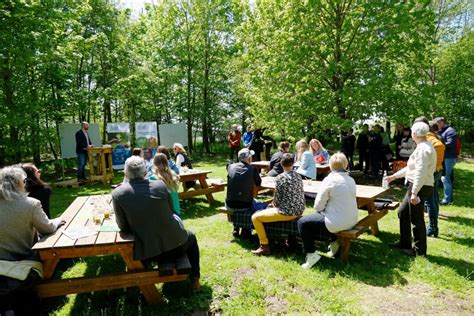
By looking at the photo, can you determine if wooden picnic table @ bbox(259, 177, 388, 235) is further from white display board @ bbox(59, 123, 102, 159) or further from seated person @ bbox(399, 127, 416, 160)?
white display board @ bbox(59, 123, 102, 159)

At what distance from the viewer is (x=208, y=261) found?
445cm

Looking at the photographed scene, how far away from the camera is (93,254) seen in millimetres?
3148

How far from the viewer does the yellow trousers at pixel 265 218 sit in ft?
14.5

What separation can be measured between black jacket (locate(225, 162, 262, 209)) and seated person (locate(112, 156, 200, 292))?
1754mm

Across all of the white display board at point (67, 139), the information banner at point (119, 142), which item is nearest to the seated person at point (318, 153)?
the information banner at point (119, 142)

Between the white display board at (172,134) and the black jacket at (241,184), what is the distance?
38.7ft

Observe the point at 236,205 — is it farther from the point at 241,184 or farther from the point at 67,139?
the point at 67,139

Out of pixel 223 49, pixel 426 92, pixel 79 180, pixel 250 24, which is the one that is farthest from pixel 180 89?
pixel 426 92

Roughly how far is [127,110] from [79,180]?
11959mm

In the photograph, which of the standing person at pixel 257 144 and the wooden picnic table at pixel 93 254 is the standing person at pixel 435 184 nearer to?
the wooden picnic table at pixel 93 254

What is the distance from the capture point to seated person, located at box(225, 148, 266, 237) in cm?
496

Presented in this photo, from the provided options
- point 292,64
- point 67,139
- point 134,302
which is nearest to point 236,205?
point 134,302

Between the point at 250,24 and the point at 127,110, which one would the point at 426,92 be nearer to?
the point at 250,24

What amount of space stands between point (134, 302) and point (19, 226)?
1379mm
